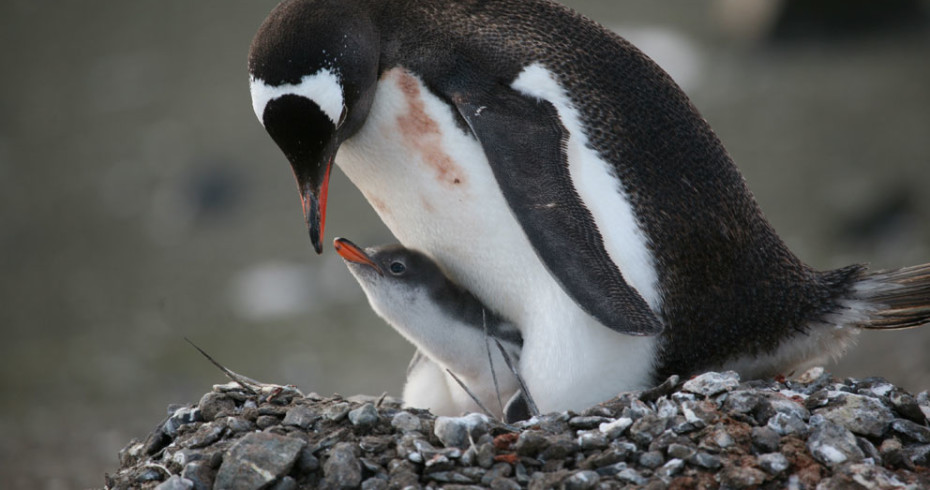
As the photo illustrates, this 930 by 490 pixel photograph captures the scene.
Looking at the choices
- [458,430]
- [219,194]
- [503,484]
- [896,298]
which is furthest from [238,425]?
[219,194]

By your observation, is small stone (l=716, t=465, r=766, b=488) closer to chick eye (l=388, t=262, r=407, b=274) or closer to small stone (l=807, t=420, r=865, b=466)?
small stone (l=807, t=420, r=865, b=466)

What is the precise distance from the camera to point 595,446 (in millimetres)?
2217

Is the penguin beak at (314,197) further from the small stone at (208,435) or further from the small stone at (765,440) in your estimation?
the small stone at (765,440)

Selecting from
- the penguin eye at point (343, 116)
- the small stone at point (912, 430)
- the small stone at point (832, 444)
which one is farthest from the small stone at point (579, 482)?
the penguin eye at point (343, 116)

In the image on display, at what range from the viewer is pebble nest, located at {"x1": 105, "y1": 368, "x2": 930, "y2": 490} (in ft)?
6.95

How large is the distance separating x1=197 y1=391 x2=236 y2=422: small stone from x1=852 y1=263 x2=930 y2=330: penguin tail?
1679 millimetres

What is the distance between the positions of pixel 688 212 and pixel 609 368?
17.7 inches

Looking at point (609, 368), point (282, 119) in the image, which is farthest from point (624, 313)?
point (282, 119)

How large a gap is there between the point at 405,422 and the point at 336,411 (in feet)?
0.54

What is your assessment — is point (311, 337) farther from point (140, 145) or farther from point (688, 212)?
point (688, 212)

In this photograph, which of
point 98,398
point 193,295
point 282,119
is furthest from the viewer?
point 193,295

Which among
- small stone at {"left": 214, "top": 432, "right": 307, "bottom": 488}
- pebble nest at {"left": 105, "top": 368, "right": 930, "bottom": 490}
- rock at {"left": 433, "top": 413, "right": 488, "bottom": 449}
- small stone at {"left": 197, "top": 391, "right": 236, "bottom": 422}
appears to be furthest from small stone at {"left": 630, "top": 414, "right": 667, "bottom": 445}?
small stone at {"left": 197, "top": 391, "right": 236, "bottom": 422}

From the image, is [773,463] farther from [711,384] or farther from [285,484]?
[285,484]

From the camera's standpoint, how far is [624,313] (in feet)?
7.93
